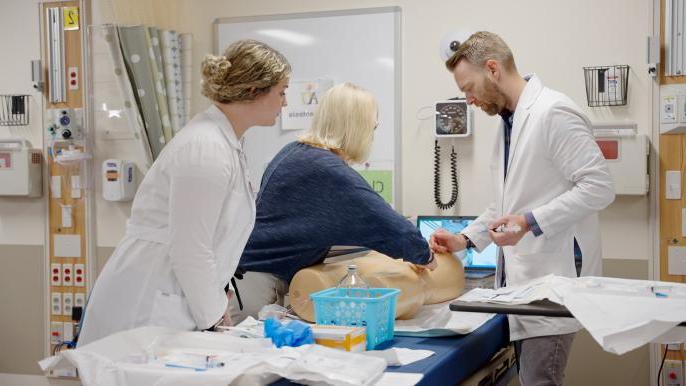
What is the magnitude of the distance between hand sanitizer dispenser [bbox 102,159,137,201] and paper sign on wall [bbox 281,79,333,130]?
3.19 ft

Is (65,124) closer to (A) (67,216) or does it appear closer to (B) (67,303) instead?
(A) (67,216)

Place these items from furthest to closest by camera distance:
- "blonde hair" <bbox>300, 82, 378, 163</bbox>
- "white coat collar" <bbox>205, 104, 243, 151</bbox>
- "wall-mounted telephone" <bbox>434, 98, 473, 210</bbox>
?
"wall-mounted telephone" <bbox>434, 98, 473, 210</bbox> → "blonde hair" <bbox>300, 82, 378, 163</bbox> → "white coat collar" <bbox>205, 104, 243, 151</bbox>

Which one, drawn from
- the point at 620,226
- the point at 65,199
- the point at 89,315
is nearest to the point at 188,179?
the point at 89,315

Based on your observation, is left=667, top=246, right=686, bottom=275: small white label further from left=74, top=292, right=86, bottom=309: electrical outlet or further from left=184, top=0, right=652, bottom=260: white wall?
left=74, top=292, right=86, bottom=309: electrical outlet

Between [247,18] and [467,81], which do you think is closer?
[467,81]

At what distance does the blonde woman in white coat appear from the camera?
6.24 ft

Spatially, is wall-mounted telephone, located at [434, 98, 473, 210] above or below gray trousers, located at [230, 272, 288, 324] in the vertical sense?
above

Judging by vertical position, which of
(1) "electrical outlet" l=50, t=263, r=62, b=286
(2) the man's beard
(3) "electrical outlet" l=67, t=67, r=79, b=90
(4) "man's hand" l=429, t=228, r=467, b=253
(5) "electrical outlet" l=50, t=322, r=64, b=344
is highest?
(3) "electrical outlet" l=67, t=67, r=79, b=90

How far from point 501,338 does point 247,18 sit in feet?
8.33

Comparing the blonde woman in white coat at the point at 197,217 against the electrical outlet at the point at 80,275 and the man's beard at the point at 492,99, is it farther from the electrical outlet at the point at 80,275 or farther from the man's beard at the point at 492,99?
the electrical outlet at the point at 80,275

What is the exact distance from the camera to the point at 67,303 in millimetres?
4629

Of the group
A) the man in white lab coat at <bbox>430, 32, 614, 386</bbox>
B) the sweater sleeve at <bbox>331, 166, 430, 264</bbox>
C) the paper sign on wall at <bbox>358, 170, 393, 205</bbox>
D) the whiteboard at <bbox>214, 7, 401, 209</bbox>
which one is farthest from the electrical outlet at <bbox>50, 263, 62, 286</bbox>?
the man in white lab coat at <bbox>430, 32, 614, 386</bbox>

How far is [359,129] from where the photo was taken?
2.56 meters

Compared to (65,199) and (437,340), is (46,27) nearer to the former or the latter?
(65,199)
